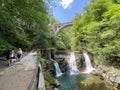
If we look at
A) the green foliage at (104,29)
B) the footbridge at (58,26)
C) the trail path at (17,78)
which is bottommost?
the trail path at (17,78)

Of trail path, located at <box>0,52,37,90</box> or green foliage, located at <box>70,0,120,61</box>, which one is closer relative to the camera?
trail path, located at <box>0,52,37,90</box>

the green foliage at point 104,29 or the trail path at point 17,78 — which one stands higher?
the green foliage at point 104,29

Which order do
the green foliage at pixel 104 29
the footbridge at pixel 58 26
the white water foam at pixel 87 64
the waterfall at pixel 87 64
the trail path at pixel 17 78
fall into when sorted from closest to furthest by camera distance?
the trail path at pixel 17 78, the green foliage at pixel 104 29, the white water foam at pixel 87 64, the waterfall at pixel 87 64, the footbridge at pixel 58 26

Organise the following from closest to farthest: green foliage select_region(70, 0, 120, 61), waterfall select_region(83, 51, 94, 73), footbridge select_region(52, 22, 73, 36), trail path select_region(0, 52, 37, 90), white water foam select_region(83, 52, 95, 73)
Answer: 1. trail path select_region(0, 52, 37, 90)
2. green foliage select_region(70, 0, 120, 61)
3. white water foam select_region(83, 52, 95, 73)
4. waterfall select_region(83, 51, 94, 73)
5. footbridge select_region(52, 22, 73, 36)

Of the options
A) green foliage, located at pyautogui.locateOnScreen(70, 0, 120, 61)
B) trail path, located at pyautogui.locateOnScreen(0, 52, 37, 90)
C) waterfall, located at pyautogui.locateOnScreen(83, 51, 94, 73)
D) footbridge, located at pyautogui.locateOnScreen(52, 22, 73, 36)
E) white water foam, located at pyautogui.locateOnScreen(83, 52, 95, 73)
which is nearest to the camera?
trail path, located at pyautogui.locateOnScreen(0, 52, 37, 90)

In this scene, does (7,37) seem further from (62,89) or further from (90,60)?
(90,60)

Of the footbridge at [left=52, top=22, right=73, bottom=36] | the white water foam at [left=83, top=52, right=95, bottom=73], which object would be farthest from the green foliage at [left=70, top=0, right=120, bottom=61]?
the footbridge at [left=52, top=22, right=73, bottom=36]

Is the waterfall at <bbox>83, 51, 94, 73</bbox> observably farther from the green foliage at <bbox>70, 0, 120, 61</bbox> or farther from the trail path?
the trail path

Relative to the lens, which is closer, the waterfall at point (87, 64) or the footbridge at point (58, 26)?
the waterfall at point (87, 64)

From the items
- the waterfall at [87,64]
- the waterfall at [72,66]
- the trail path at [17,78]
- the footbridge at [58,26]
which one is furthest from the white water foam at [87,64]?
the footbridge at [58,26]

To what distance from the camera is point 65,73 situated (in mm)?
27375

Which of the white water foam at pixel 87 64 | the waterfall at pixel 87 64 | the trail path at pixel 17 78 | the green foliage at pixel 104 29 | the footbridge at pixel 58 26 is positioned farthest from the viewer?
the footbridge at pixel 58 26

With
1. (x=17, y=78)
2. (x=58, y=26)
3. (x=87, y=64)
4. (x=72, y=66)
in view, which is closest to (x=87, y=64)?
(x=87, y=64)

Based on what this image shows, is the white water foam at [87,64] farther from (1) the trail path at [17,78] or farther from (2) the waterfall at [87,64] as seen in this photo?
(1) the trail path at [17,78]
